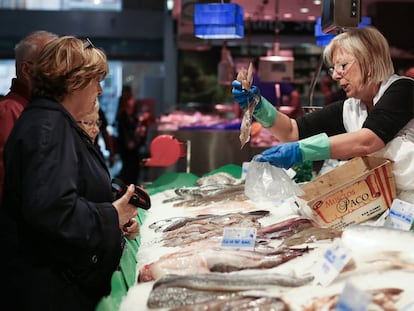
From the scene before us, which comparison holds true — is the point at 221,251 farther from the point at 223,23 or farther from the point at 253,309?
the point at 223,23

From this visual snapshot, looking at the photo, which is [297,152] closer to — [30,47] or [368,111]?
[368,111]

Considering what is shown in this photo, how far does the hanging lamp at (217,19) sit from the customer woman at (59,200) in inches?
111

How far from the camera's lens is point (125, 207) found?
2447mm

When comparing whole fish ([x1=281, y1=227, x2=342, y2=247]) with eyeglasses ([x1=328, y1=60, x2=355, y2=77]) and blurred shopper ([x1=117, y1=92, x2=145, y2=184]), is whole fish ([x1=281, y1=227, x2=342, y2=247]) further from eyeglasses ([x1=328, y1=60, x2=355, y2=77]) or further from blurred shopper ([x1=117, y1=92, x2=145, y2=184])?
blurred shopper ([x1=117, y1=92, x2=145, y2=184])

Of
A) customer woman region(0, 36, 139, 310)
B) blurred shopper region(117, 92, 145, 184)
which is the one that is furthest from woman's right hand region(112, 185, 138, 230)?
A: blurred shopper region(117, 92, 145, 184)

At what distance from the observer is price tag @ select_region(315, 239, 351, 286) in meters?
2.04

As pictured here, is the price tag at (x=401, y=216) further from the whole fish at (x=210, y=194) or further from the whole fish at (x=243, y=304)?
the whole fish at (x=210, y=194)

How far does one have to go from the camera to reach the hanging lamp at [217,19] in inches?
200

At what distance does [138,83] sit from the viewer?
1596cm

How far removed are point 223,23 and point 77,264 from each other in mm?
3222

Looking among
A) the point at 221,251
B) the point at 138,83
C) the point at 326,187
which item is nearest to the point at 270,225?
the point at 326,187

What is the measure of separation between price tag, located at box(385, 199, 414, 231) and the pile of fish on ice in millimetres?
254

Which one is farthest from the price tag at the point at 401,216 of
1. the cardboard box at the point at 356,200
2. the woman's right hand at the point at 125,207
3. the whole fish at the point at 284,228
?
the woman's right hand at the point at 125,207

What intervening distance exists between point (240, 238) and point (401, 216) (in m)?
0.74
